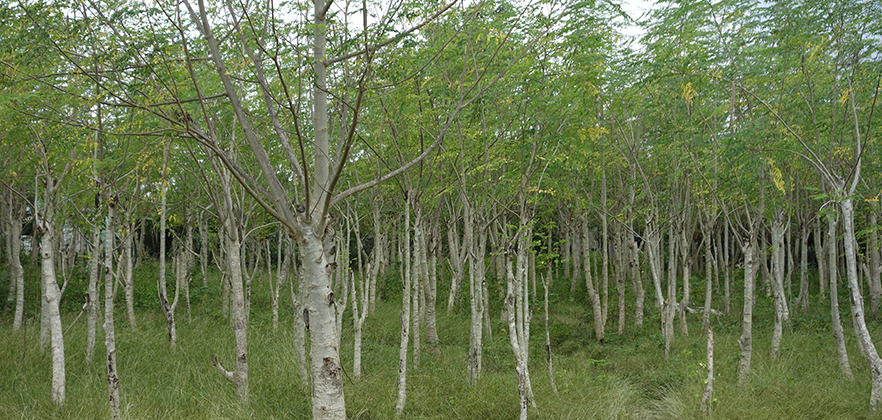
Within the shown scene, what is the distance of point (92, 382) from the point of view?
7.87 metres

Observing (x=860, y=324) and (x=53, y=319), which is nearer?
(x=53, y=319)

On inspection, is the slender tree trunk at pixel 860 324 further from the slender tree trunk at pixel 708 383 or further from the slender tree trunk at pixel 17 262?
the slender tree trunk at pixel 17 262

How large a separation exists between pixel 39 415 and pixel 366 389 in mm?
4135

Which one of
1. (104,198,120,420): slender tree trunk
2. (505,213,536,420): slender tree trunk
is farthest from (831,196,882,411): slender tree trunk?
(104,198,120,420): slender tree trunk

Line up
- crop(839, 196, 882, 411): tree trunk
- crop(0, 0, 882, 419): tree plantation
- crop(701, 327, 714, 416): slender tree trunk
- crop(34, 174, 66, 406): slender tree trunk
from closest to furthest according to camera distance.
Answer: crop(0, 0, 882, 419): tree plantation < crop(34, 174, 66, 406): slender tree trunk < crop(701, 327, 714, 416): slender tree trunk < crop(839, 196, 882, 411): tree trunk

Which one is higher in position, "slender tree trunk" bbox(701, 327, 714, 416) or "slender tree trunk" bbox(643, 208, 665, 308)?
"slender tree trunk" bbox(643, 208, 665, 308)

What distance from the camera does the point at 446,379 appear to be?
8641 mm

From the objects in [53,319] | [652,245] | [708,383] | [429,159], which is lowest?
[708,383]

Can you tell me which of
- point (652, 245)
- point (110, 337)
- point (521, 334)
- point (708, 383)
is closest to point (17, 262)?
point (110, 337)

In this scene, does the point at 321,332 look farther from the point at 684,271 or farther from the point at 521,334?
the point at 684,271

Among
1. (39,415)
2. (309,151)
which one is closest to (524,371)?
(309,151)

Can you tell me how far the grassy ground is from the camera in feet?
23.3

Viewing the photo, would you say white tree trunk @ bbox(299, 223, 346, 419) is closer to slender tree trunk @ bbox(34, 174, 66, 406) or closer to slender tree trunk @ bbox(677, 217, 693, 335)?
slender tree trunk @ bbox(34, 174, 66, 406)

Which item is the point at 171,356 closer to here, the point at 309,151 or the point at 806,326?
the point at 309,151
